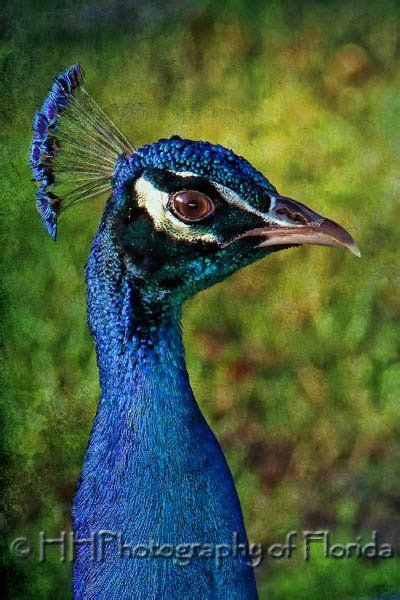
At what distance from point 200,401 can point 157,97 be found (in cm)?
79

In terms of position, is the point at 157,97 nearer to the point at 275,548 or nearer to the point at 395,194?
the point at 395,194

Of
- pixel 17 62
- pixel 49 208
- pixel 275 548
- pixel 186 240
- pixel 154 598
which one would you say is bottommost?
pixel 154 598

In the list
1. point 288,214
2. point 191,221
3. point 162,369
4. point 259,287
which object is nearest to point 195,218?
point 191,221

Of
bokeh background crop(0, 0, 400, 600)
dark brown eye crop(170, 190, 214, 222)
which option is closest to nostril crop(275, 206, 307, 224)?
dark brown eye crop(170, 190, 214, 222)

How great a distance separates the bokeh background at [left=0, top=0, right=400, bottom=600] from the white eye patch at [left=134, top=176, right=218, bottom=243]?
72cm

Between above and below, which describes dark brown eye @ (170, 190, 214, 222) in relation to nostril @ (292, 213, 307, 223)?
above

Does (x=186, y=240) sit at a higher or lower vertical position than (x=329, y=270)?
lower

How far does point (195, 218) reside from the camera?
50.8 inches

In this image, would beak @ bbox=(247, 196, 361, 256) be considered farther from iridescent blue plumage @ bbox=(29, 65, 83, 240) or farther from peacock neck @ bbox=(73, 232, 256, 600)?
iridescent blue plumage @ bbox=(29, 65, 83, 240)

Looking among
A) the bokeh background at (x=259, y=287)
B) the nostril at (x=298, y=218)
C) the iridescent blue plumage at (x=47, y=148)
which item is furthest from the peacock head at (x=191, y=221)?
the bokeh background at (x=259, y=287)

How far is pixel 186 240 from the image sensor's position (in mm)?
1311

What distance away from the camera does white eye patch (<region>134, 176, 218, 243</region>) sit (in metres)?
1.29

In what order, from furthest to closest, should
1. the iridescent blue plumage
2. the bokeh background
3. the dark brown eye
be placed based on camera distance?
the bokeh background → the iridescent blue plumage → the dark brown eye

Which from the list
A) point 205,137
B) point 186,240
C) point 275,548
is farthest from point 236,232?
point 275,548
